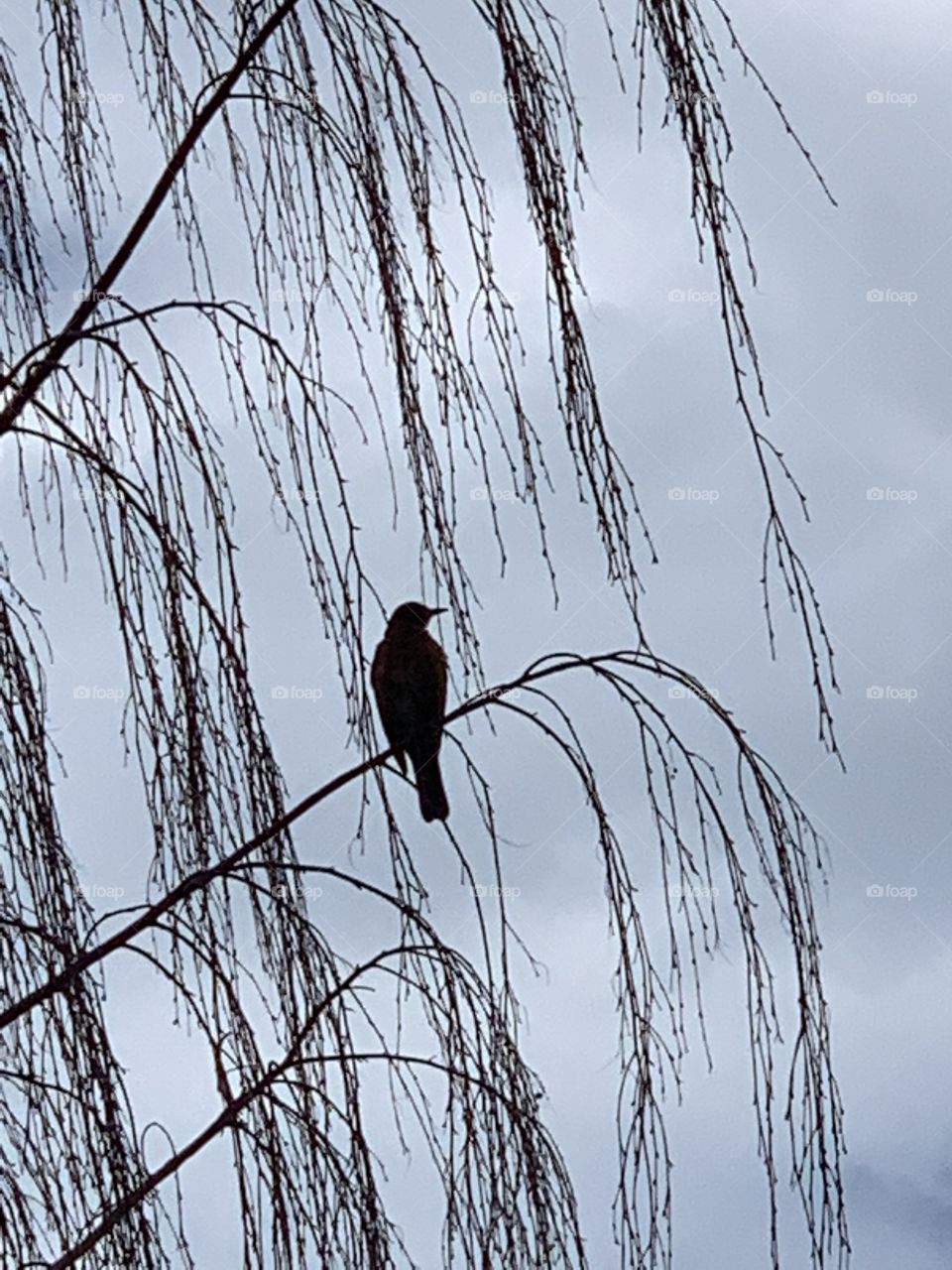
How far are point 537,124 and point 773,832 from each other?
0.69 m

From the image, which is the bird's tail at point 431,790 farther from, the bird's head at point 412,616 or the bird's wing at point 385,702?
the bird's head at point 412,616

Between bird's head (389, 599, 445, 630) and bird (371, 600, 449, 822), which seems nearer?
bird (371, 600, 449, 822)

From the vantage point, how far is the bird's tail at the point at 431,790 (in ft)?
10.7

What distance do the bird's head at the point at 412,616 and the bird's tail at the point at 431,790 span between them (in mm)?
268

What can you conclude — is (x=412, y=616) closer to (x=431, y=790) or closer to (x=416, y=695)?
(x=416, y=695)

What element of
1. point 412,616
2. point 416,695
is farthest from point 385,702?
point 412,616

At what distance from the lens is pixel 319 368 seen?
1.57 metres

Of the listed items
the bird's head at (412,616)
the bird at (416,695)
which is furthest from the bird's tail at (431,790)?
the bird's head at (412,616)

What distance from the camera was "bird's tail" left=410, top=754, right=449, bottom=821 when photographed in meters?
3.25

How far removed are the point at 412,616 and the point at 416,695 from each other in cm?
18

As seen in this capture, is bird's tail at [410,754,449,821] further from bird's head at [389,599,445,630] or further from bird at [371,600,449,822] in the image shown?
bird's head at [389,599,445,630]

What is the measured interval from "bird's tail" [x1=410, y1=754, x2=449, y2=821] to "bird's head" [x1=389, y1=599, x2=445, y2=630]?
0.27 meters

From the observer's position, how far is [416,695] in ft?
10.9

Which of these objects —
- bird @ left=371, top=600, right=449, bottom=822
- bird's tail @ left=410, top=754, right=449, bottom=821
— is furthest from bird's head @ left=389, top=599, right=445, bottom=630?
bird's tail @ left=410, top=754, right=449, bottom=821
